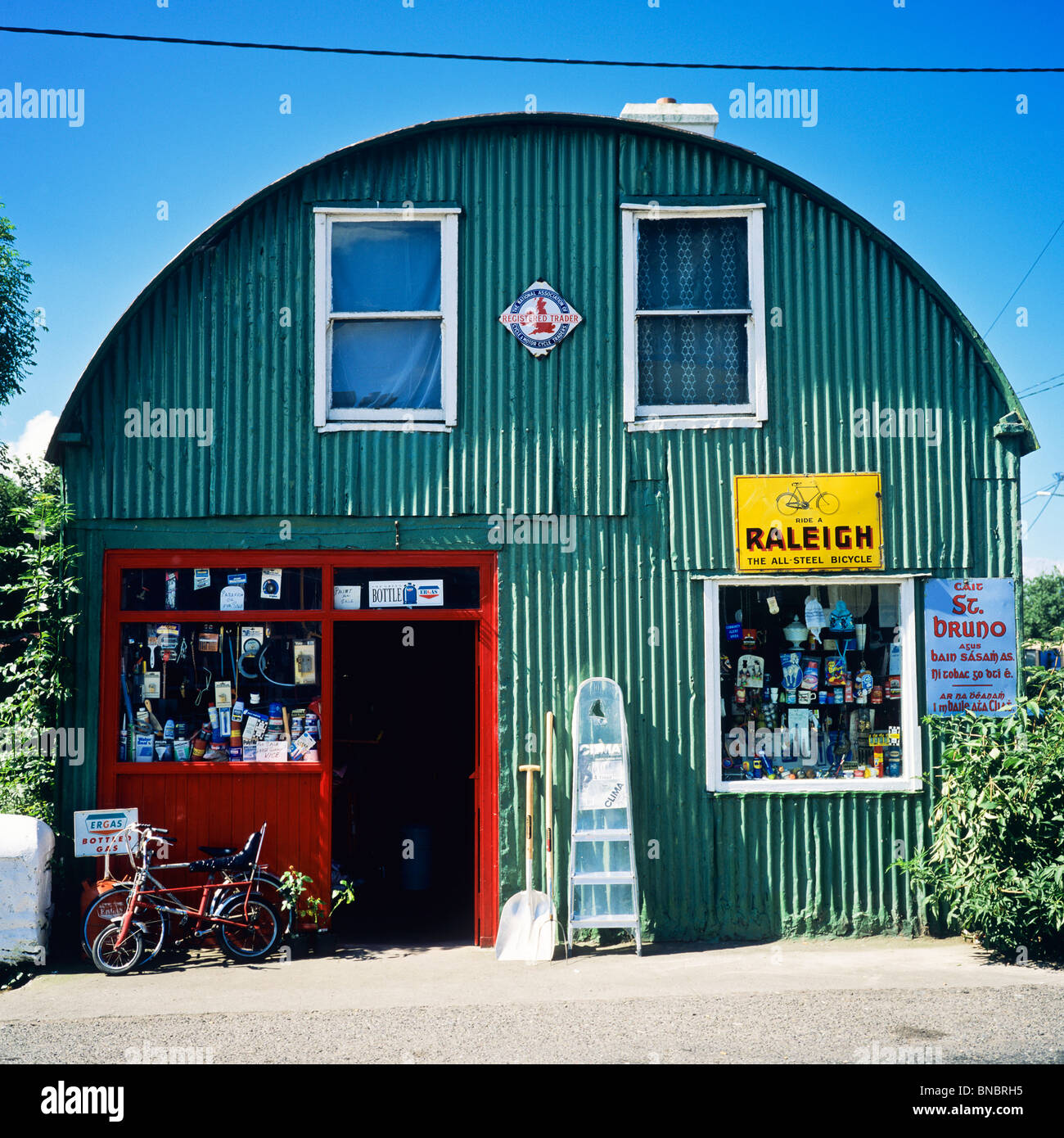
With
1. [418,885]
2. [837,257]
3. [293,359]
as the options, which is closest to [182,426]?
[293,359]

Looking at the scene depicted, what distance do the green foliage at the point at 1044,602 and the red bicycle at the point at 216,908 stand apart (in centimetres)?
4402

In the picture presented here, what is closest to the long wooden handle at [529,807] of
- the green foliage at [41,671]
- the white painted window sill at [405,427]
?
the white painted window sill at [405,427]

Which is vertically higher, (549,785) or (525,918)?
(549,785)

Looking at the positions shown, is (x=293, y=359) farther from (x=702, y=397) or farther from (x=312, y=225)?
(x=702, y=397)

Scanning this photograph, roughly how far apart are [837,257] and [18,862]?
26.4ft

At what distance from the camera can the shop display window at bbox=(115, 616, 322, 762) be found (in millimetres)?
8594

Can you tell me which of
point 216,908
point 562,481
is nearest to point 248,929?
point 216,908

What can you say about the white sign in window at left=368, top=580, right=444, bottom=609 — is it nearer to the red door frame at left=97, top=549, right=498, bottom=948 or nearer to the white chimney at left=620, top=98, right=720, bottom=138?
the red door frame at left=97, top=549, right=498, bottom=948

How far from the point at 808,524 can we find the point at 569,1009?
4266 mm

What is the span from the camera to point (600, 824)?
325 inches

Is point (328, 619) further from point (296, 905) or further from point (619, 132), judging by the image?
point (619, 132)

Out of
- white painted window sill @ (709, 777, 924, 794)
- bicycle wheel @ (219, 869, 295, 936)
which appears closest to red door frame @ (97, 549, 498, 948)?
bicycle wheel @ (219, 869, 295, 936)
